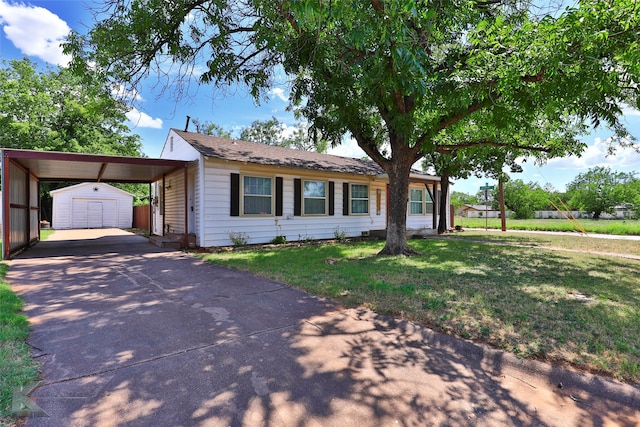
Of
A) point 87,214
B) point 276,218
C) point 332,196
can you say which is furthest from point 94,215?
point 332,196

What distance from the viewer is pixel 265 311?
13.5 ft

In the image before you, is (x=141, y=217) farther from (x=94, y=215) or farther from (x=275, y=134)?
(x=275, y=134)

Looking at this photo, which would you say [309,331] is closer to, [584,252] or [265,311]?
[265,311]

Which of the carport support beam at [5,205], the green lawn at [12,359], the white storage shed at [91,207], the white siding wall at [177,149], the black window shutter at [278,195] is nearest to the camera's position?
the green lawn at [12,359]

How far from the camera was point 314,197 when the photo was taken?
1212cm

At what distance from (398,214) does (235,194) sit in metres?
5.03

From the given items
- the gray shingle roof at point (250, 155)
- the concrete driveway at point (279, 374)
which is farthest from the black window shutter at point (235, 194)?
the concrete driveway at point (279, 374)

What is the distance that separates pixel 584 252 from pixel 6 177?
1558 centimetres

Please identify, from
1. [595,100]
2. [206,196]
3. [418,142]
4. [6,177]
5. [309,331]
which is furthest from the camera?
[206,196]

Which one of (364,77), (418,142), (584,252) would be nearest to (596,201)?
(584,252)

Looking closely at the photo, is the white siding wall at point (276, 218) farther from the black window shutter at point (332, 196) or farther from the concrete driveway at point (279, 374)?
the concrete driveway at point (279, 374)

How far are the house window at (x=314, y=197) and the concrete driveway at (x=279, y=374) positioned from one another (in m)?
7.65

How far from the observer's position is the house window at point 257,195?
1040 centimetres

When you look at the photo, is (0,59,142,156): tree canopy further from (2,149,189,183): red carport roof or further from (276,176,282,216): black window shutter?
(276,176,282,216): black window shutter
